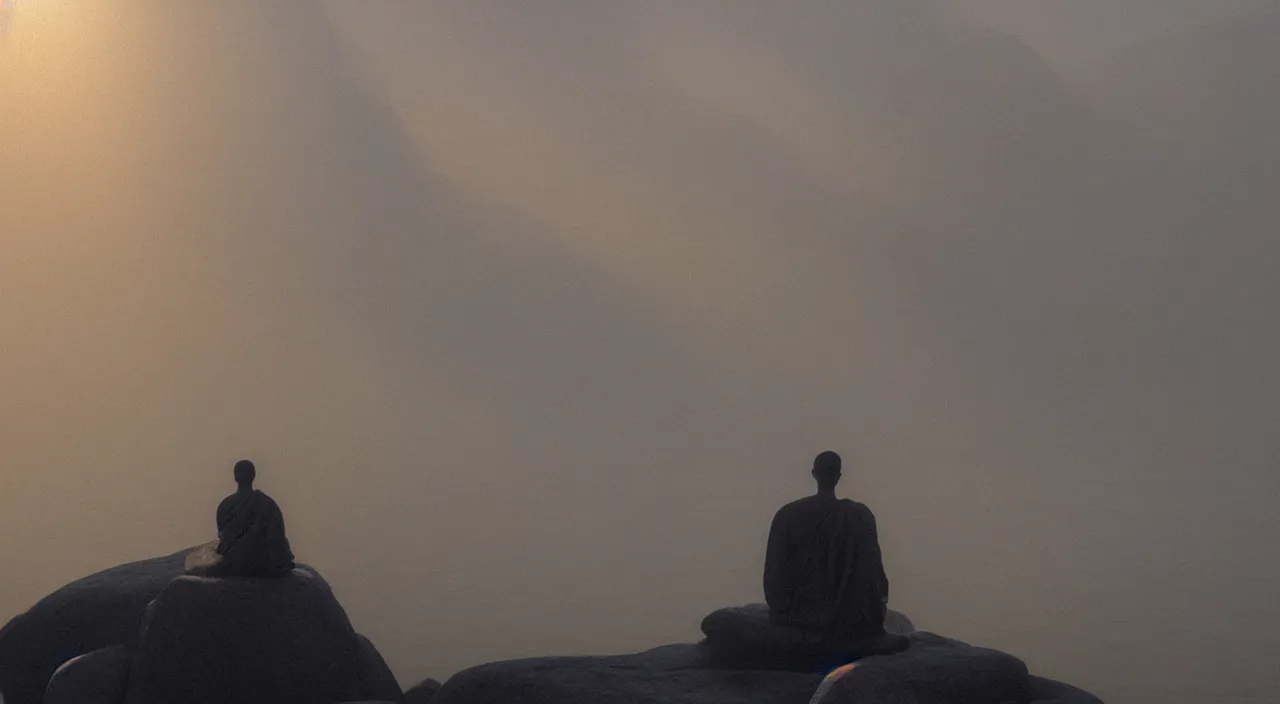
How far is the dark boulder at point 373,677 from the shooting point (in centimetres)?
844

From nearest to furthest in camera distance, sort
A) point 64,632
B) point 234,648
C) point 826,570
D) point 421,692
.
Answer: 1. point 826,570
2. point 234,648
3. point 421,692
4. point 64,632

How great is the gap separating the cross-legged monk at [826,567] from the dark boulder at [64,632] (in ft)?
14.9

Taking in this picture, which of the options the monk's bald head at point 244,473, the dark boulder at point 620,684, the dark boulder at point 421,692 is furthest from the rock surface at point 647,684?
the monk's bald head at point 244,473

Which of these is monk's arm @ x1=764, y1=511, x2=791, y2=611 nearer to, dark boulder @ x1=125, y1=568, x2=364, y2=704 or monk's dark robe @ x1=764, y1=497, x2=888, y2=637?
monk's dark robe @ x1=764, y1=497, x2=888, y2=637

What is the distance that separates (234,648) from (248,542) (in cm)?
64

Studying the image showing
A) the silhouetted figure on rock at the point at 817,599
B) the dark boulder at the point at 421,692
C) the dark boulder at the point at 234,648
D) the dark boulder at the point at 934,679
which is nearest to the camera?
the dark boulder at the point at 934,679

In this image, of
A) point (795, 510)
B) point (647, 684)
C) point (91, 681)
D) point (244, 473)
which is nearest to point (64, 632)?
point (91, 681)

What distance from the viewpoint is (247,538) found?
8.09 metres

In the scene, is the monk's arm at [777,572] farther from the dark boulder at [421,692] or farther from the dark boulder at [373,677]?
the dark boulder at [373,677]

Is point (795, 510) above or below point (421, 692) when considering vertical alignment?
above

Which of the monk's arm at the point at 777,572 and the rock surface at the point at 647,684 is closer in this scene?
the rock surface at the point at 647,684

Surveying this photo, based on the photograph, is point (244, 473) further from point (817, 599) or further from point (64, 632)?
point (817, 599)

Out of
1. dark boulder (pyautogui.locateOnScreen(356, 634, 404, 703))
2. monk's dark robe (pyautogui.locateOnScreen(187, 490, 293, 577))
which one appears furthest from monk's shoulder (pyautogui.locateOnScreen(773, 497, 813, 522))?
monk's dark robe (pyautogui.locateOnScreen(187, 490, 293, 577))


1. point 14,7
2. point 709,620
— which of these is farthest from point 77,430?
point 709,620
